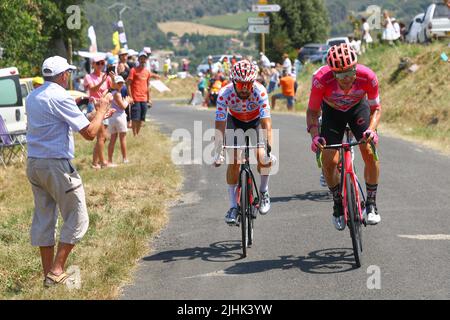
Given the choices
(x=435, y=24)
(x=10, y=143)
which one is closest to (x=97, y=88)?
(x=10, y=143)

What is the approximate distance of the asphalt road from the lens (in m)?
7.49

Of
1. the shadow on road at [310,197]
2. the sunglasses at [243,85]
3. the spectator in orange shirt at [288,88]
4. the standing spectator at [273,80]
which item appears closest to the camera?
the sunglasses at [243,85]

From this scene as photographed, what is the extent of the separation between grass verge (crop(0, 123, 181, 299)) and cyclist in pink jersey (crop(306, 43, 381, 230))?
2.23m

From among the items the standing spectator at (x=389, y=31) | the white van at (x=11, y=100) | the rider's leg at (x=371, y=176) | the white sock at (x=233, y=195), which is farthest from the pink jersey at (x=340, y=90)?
the standing spectator at (x=389, y=31)

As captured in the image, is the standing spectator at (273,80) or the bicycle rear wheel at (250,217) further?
the standing spectator at (273,80)

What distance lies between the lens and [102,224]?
Result: 10.8 m

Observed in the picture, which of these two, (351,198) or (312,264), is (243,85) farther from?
(312,264)

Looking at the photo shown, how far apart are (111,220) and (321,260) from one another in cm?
343

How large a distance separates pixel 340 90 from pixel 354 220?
136 centimetres

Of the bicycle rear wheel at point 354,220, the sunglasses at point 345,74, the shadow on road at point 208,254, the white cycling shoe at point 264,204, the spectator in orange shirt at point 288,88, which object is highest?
the sunglasses at point 345,74

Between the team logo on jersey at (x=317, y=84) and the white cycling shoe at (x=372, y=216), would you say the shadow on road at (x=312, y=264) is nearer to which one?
the white cycling shoe at (x=372, y=216)

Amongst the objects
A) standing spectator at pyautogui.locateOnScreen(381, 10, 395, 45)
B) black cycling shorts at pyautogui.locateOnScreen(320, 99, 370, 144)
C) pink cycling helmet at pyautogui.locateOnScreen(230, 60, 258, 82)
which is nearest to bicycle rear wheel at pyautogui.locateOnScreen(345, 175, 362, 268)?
black cycling shorts at pyautogui.locateOnScreen(320, 99, 370, 144)

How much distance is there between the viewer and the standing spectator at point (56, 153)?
7.51m

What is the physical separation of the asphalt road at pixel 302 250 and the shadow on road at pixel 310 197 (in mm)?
16
